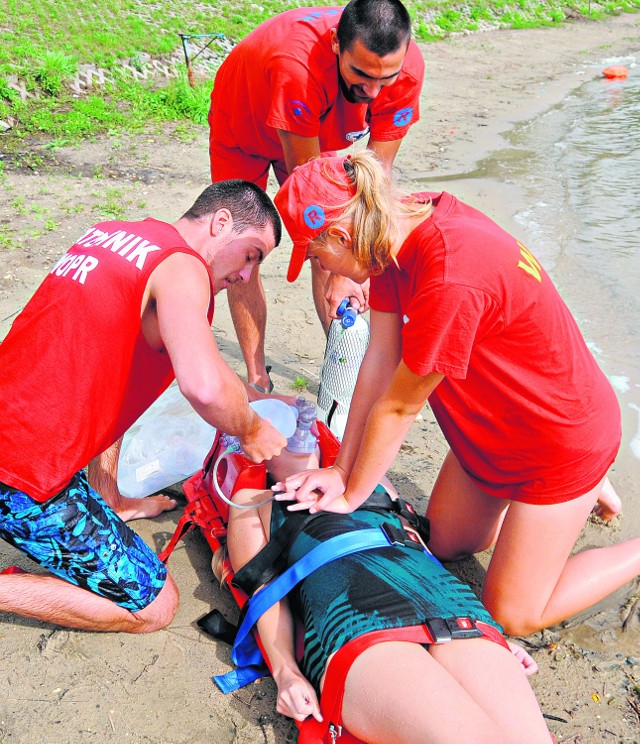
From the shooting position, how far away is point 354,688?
2.18 m

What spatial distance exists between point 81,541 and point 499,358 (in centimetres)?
159

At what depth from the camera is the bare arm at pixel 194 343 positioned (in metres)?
2.30

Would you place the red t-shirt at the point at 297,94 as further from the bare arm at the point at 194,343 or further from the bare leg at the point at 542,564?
the bare leg at the point at 542,564

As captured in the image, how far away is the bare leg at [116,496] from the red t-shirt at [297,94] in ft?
5.95

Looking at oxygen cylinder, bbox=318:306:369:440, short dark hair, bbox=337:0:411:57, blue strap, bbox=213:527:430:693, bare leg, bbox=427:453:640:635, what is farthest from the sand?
short dark hair, bbox=337:0:411:57

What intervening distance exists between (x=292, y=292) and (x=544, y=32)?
1648 cm

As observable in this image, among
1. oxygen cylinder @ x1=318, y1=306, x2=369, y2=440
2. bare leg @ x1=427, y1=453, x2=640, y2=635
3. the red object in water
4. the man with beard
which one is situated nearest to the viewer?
bare leg @ x1=427, y1=453, x2=640, y2=635

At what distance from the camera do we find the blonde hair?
2260 mm

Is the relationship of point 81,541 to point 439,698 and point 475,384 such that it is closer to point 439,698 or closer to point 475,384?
point 439,698

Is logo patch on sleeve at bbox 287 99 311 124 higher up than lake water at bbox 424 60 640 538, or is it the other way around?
logo patch on sleeve at bbox 287 99 311 124

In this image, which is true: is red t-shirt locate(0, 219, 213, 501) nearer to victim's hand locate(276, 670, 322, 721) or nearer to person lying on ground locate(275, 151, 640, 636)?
person lying on ground locate(275, 151, 640, 636)

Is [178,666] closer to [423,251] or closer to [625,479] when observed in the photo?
[423,251]

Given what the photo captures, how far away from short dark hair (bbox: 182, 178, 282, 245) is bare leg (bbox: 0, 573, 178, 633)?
4.80 ft

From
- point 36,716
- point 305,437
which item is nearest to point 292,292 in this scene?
point 305,437
